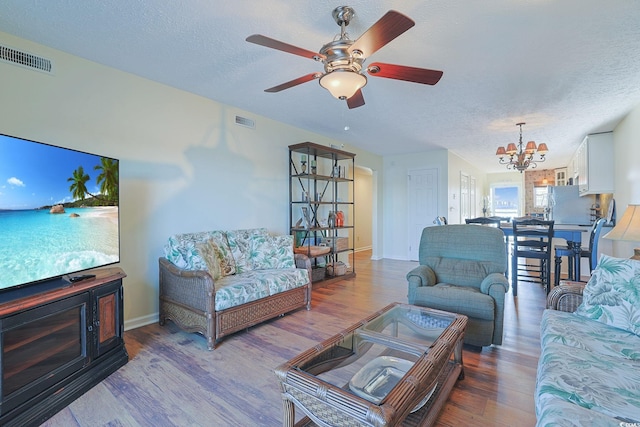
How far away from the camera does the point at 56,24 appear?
2.05 m

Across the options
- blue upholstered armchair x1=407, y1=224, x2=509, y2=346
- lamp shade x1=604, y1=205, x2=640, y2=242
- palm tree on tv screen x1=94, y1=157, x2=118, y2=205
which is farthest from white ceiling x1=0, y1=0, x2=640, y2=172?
blue upholstered armchair x1=407, y1=224, x2=509, y2=346

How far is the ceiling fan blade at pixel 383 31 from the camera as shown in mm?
1375

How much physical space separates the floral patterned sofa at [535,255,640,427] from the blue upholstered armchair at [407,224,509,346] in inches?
16.5

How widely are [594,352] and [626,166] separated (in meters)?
3.91

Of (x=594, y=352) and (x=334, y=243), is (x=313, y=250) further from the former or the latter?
(x=594, y=352)

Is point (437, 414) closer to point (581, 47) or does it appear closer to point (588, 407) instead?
point (588, 407)

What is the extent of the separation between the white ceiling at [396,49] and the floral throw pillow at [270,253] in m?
1.71

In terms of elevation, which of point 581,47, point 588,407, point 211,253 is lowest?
point 588,407

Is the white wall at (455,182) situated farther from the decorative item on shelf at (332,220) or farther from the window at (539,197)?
the window at (539,197)

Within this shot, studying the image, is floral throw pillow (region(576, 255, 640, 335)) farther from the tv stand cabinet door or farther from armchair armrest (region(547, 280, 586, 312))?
the tv stand cabinet door

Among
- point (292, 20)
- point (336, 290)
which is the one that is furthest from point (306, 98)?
point (336, 290)

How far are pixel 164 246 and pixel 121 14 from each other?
2.05 metres

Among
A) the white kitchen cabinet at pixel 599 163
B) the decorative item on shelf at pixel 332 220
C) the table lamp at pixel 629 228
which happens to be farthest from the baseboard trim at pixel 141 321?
the white kitchen cabinet at pixel 599 163

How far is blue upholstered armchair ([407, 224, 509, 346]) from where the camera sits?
2.31m
